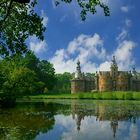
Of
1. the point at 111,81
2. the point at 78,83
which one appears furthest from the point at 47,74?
the point at 111,81

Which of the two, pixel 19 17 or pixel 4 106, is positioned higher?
pixel 19 17

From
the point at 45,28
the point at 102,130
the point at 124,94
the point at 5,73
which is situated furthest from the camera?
the point at 124,94

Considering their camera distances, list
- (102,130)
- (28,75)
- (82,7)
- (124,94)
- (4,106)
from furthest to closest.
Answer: (124,94) < (28,75) < (4,106) < (102,130) < (82,7)

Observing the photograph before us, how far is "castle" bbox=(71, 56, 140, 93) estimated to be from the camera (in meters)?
129

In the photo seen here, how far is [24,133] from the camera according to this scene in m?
19.2

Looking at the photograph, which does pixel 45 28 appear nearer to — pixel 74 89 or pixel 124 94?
pixel 124 94

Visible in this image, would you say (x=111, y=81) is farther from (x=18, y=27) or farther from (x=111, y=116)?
(x=18, y=27)

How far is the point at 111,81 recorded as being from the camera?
129750 millimetres

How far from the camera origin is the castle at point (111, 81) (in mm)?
129000

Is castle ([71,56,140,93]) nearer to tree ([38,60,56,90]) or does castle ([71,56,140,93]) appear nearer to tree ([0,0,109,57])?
tree ([38,60,56,90])

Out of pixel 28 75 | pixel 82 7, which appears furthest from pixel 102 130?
pixel 28 75

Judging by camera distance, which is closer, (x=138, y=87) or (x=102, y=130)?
(x=102, y=130)

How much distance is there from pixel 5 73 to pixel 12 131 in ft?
133

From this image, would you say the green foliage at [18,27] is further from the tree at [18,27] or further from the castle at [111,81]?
the castle at [111,81]
